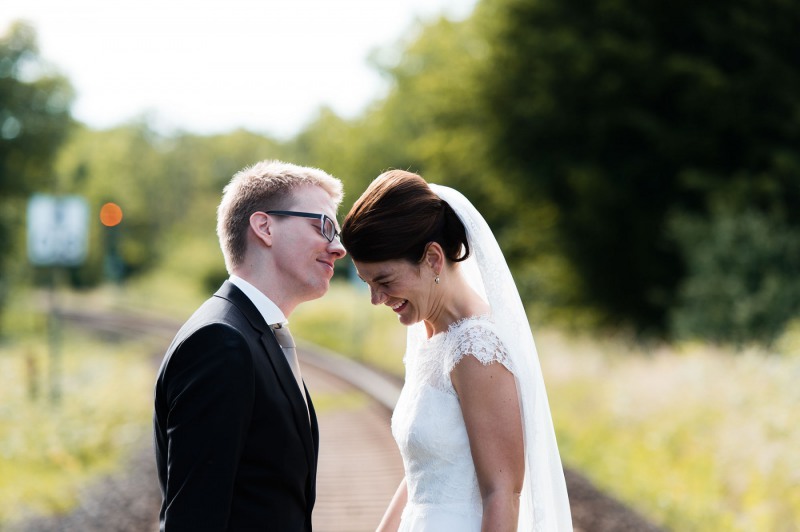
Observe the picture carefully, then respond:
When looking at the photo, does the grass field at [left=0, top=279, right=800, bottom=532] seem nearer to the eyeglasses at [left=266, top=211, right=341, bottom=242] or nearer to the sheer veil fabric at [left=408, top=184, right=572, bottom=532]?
the sheer veil fabric at [left=408, top=184, right=572, bottom=532]

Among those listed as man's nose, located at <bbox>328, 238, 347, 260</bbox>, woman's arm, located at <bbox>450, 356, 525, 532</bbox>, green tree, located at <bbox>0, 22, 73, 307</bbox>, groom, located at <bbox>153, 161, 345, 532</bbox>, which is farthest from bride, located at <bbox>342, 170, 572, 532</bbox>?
green tree, located at <bbox>0, 22, 73, 307</bbox>

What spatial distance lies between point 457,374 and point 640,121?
15.8m

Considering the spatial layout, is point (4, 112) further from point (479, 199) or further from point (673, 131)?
point (673, 131)

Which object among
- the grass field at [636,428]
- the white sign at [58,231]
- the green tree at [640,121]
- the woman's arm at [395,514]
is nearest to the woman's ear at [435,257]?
the woman's arm at [395,514]

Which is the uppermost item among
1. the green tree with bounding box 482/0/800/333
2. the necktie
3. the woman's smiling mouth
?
the green tree with bounding box 482/0/800/333

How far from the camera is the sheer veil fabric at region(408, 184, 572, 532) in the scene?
2.85 m

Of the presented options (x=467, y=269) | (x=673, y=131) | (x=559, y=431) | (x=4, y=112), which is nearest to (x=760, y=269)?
(x=673, y=131)

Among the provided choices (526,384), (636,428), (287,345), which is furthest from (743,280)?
(287,345)

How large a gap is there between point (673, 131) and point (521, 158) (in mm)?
3415

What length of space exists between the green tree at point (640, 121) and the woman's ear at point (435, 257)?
14779mm

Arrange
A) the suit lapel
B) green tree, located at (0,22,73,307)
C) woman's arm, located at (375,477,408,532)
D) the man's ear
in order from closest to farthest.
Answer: the suit lapel → the man's ear → woman's arm, located at (375,477,408,532) → green tree, located at (0,22,73,307)

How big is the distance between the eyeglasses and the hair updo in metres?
0.12

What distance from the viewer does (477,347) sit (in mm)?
2824

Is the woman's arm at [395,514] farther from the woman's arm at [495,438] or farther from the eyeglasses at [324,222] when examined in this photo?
the eyeglasses at [324,222]
